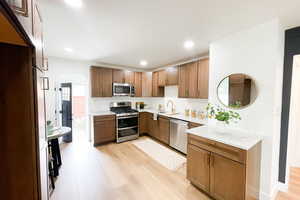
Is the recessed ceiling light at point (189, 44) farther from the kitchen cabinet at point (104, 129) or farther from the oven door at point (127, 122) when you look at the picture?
the kitchen cabinet at point (104, 129)

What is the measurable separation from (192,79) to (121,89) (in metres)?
2.38

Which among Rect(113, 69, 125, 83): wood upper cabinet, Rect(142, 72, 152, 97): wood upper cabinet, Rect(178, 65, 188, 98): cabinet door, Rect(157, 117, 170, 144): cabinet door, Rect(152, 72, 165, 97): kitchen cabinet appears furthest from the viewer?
Rect(142, 72, 152, 97): wood upper cabinet

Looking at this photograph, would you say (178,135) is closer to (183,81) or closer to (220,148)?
(183,81)

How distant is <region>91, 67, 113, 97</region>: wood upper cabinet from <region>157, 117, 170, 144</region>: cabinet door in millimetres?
1916

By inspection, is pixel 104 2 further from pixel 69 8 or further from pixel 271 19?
pixel 271 19

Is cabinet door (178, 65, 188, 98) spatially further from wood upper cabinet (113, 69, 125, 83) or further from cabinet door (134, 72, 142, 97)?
wood upper cabinet (113, 69, 125, 83)

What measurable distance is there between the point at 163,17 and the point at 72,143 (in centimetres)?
433

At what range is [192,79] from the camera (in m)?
3.38

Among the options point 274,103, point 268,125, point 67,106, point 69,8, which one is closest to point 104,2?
point 69,8

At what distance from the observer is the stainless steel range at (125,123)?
13.5ft

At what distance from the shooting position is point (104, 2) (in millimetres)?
1479

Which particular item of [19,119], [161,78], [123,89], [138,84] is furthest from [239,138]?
[138,84]

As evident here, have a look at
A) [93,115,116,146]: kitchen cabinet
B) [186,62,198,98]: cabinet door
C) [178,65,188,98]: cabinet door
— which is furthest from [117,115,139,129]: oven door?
[186,62,198,98]: cabinet door

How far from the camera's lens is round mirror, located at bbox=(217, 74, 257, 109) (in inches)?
81.3
